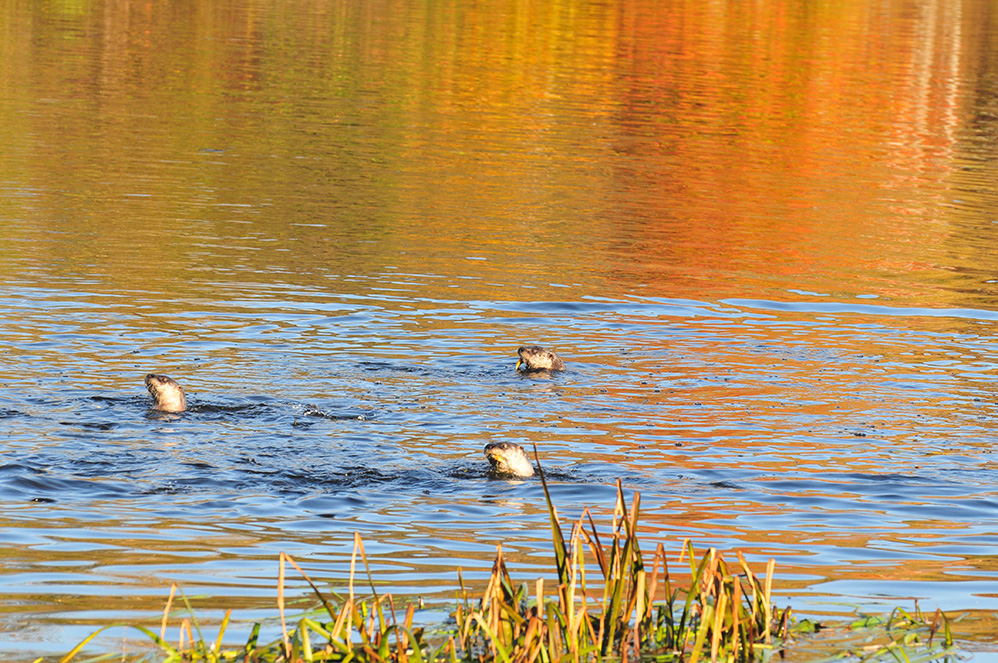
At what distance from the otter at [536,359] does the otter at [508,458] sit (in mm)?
3006

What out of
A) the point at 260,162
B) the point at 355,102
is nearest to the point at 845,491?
the point at 260,162

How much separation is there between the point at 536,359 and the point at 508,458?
3252mm

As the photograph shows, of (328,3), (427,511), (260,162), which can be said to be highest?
(328,3)

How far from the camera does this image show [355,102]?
37125 mm

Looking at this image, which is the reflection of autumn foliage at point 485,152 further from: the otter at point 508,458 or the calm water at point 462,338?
the otter at point 508,458

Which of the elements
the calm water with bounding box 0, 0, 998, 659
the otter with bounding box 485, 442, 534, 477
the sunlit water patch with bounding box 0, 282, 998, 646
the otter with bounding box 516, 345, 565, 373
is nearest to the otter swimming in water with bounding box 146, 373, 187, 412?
the sunlit water patch with bounding box 0, 282, 998, 646

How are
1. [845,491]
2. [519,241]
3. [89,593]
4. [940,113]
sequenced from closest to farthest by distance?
1. [89,593]
2. [845,491]
3. [519,241]
4. [940,113]

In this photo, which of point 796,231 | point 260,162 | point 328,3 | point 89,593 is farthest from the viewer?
point 328,3

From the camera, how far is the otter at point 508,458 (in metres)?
10.2

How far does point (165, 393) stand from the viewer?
450 inches

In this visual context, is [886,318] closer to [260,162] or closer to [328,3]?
[260,162]

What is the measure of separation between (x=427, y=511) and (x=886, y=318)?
915 centimetres

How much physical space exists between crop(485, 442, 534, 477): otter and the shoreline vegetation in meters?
3.34

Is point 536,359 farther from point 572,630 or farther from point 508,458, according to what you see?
point 572,630
